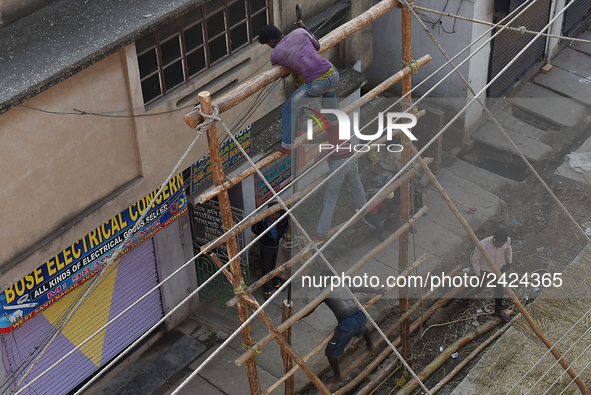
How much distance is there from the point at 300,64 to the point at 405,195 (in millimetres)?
2630

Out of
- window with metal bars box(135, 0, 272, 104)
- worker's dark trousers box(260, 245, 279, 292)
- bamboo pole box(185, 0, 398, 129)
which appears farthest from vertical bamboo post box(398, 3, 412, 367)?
window with metal bars box(135, 0, 272, 104)

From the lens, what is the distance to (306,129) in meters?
8.18

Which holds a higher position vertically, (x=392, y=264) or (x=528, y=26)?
(x=528, y=26)

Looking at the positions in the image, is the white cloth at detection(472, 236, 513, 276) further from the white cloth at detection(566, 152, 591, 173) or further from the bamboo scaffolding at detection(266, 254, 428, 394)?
the white cloth at detection(566, 152, 591, 173)

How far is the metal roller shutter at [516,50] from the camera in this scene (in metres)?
14.5

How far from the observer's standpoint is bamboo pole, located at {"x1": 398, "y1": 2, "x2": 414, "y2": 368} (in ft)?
26.7

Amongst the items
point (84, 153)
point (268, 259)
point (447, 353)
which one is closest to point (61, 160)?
point (84, 153)

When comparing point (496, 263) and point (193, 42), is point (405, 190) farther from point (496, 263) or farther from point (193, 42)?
point (193, 42)

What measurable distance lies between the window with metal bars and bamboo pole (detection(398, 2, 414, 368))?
2.56 metres

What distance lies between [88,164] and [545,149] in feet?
32.4

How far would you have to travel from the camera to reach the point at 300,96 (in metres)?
7.64

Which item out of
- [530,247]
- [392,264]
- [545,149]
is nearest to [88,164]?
[392,264]

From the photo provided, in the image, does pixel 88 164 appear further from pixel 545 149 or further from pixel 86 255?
pixel 545 149

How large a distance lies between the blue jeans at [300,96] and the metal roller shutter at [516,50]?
7.64m
